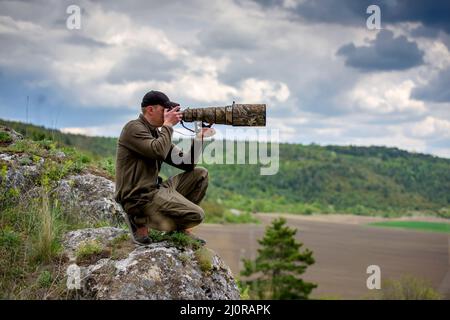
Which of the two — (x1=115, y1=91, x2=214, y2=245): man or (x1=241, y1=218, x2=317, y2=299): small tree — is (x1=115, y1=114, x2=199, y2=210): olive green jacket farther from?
(x1=241, y1=218, x2=317, y2=299): small tree

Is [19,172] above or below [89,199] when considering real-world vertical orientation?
above

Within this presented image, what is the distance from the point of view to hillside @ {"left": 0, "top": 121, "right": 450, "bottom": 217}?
136875 mm

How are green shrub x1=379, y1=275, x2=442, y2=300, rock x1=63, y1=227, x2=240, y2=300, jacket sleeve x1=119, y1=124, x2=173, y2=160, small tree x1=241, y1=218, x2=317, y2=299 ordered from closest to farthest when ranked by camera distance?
rock x1=63, y1=227, x2=240, y2=300 → jacket sleeve x1=119, y1=124, x2=173, y2=160 → small tree x1=241, y1=218, x2=317, y2=299 → green shrub x1=379, y1=275, x2=442, y2=300

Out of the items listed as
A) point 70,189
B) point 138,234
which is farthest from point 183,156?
point 70,189

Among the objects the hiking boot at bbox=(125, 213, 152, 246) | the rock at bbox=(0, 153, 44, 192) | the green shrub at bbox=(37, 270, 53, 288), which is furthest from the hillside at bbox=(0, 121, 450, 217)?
the green shrub at bbox=(37, 270, 53, 288)

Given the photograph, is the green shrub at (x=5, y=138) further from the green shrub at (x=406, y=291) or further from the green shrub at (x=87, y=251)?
the green shrub at (x=406, y=291)

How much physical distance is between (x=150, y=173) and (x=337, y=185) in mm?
144205

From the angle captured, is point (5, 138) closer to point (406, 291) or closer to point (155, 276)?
point (155, 276)

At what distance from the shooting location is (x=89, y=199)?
911 centimetres

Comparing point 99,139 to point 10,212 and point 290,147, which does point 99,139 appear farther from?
point 10,212

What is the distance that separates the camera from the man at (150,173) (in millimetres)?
6504

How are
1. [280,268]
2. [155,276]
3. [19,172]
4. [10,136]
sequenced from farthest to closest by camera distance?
[280,268] → [10,136] → [19,172] → [155,276]
